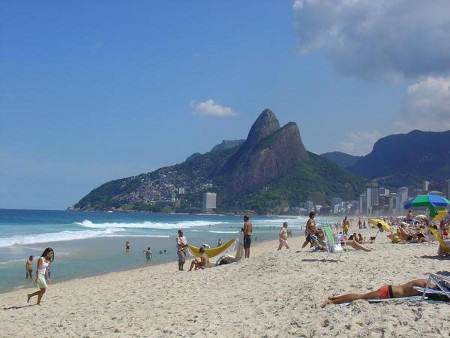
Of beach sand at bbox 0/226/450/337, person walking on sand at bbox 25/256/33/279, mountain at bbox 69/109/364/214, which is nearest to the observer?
beach sand at bbox 0/226/450/337

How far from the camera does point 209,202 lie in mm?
152000

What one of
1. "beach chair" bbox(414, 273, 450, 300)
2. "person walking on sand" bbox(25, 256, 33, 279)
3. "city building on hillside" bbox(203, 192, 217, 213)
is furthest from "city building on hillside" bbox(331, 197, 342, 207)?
"beach chair" bbox(414, 273, 450, 300)

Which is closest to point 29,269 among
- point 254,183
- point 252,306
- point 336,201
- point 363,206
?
point 252,306

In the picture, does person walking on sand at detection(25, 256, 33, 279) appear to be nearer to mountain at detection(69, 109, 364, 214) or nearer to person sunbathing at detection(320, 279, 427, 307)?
person sunbathing at detection(320, 279, 427, 307)

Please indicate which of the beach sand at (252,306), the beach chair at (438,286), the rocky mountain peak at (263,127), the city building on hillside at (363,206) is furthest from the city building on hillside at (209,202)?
the beach chair at (438,286)

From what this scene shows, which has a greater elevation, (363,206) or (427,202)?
(427,202)

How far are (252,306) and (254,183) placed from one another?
6034 inches

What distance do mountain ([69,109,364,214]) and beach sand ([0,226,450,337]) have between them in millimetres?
130715

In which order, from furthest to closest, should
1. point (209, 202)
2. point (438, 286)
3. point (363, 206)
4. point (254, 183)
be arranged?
1. point (254, 183)
2. point (209, 202)
3. point (363, 206)
4. point (438, 286)

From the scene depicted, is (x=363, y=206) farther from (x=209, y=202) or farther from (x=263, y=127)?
(x=263, y=127)

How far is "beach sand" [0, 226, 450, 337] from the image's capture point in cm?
535

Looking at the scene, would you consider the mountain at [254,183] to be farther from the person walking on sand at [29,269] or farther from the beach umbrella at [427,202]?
the person walking on sand at [29,269]

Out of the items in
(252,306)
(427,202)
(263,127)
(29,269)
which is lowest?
(29,269)

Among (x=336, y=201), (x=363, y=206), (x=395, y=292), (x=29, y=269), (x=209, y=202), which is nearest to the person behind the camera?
(x=395, y=292)
